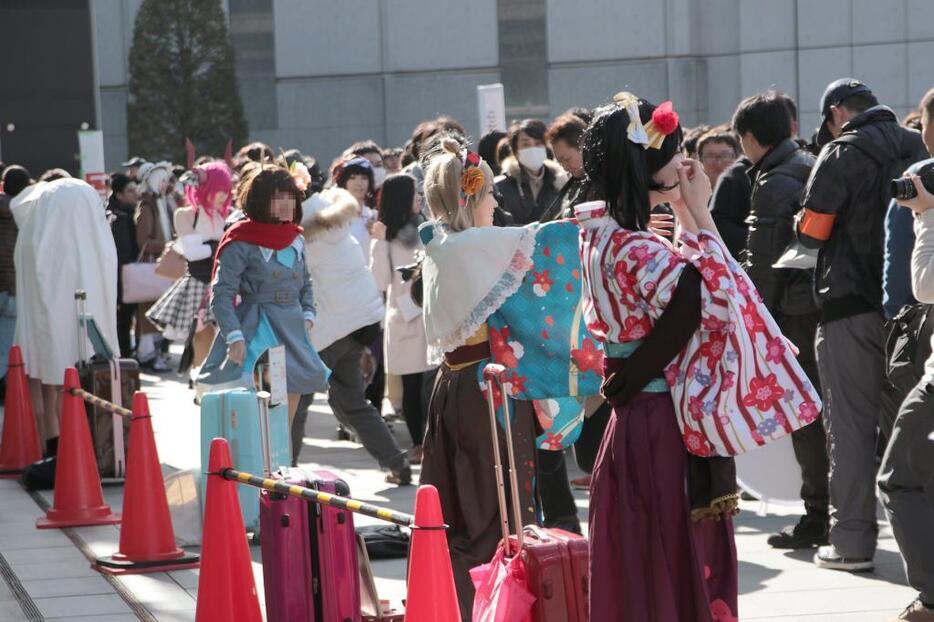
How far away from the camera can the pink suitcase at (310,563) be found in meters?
5.34

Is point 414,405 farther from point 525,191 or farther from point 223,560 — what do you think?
point 223,560

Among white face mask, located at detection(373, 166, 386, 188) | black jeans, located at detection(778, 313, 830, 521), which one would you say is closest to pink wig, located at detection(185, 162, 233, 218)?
white face mask, located at detection(373, 166, 386, 188)

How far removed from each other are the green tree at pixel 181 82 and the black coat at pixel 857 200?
28.4 m

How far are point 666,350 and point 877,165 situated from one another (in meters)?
2.76

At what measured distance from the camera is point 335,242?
30.7 ft

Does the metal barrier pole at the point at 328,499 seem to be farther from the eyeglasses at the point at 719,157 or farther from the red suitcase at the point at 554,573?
the eyeglasses at the point at 719,157

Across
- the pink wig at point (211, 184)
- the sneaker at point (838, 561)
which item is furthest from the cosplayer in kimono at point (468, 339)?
the pink wig at point (211, 184)

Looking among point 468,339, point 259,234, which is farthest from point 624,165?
point 259,234

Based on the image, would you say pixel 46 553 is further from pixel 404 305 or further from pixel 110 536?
pixel 404 305

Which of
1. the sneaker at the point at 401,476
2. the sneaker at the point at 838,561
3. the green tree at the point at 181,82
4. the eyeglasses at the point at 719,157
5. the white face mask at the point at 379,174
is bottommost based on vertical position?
the sneaker at the point at 401,476

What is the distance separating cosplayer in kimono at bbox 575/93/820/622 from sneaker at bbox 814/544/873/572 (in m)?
2.39

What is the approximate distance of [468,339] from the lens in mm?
5684

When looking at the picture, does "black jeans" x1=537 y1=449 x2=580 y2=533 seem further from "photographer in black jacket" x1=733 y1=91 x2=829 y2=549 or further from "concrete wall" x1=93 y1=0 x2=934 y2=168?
"concrete wall" x1=93 y1=0 x2=934 y2=168

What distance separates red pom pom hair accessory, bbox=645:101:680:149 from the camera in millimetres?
4254
